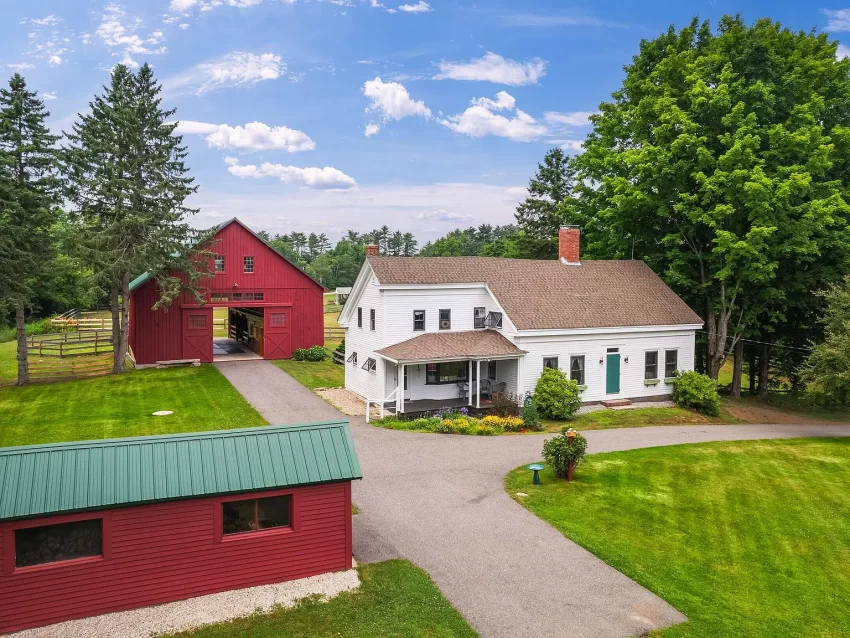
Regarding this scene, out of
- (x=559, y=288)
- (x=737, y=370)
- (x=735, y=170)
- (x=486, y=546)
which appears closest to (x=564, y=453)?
(x=486, y=546)

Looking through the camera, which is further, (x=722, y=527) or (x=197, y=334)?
(x=197, y=334)

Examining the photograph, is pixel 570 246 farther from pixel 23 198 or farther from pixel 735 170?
pixel 23 198

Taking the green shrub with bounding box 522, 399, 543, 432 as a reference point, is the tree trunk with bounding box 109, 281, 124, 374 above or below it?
above

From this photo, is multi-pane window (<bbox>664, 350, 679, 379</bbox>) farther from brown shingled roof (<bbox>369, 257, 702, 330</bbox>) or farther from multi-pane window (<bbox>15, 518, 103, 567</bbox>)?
multi-pane window (<bbox>15, 518, 103, 567</bbox>)

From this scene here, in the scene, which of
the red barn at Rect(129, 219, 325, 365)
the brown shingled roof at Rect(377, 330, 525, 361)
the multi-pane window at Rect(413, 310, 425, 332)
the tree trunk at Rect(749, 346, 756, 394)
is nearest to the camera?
the brown shingled roof at Rect(377, 330, 525, 361)

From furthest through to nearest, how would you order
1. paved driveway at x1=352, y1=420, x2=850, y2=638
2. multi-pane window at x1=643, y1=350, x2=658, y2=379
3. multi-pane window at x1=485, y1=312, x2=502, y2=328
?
multi-pane window at x1=643, y1=350, x2=658, y2=379 < multi-pane window at x1=485, y1=312, x2=502, y2=328 < paved driveway at x1=352, y1=420, x2=850, y2=638

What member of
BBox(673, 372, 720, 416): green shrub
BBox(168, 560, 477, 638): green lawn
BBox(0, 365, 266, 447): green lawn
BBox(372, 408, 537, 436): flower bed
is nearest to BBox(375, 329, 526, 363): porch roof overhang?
BBox(372, 408, 537, 436): flower bed
